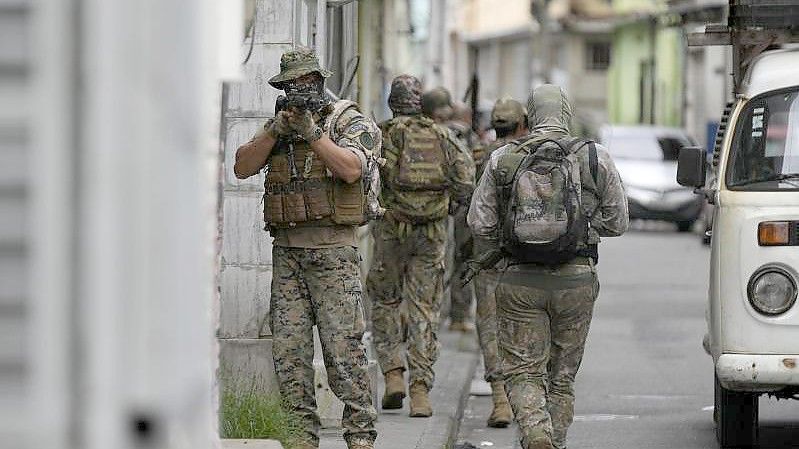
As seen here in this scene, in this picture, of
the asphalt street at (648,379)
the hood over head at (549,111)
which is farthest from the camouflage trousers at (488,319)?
the hood over head at (549,111)

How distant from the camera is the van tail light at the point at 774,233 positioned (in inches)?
317

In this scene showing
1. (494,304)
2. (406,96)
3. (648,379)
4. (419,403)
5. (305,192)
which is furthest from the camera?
(648,379)

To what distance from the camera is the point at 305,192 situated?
7520 mm

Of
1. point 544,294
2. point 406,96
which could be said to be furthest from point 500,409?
point 544,294

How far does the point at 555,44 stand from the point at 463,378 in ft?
177

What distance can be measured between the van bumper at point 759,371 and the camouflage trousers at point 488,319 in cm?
228

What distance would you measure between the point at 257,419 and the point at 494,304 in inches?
111

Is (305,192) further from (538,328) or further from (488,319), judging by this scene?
(488,319)

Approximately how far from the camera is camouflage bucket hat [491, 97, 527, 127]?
10.2 m

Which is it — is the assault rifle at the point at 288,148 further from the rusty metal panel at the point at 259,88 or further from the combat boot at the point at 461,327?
the combat boot at the point at 461,327

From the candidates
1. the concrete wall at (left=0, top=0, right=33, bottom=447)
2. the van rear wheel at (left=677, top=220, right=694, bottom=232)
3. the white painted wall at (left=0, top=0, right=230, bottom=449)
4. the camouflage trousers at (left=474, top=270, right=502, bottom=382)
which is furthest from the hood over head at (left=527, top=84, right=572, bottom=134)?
the van rear wheel at (left=677, top=220, right=694, bottom=232)

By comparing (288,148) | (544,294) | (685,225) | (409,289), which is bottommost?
(685,225)

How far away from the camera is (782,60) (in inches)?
351

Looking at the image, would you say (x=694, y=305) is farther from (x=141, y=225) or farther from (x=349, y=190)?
(x=141, y=225)
